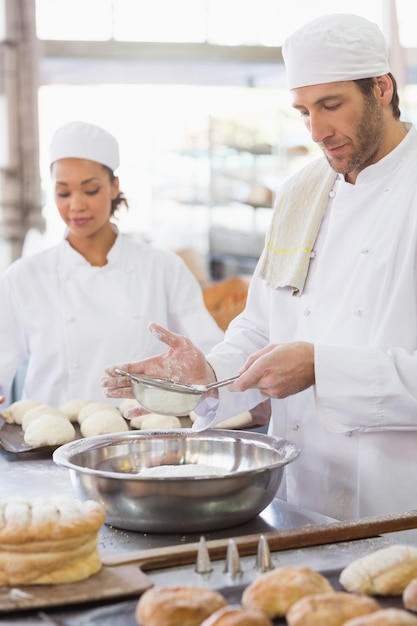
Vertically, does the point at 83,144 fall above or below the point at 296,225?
above

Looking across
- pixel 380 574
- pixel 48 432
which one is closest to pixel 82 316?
pixel 48 432

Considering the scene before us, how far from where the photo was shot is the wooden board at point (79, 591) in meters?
1.35

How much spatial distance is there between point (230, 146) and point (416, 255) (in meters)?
5.31

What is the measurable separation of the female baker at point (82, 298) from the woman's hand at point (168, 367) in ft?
3.98

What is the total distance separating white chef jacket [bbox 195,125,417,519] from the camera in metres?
2.02

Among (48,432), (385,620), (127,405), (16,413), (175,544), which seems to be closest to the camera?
(385,620)

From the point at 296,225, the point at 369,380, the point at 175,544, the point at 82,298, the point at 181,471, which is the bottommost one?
the point at 175,544

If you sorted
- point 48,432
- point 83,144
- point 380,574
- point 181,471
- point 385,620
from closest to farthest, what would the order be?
point 385,620, point 380,574, point 181,471, point 48,432, point 83,144

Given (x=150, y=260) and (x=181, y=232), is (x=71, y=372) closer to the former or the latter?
(x=150, y=260)

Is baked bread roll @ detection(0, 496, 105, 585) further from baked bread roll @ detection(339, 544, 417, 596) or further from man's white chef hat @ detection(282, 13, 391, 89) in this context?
man's white chef hat @ detection(282, 13, 391, 89)

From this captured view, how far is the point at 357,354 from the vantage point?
2014mm

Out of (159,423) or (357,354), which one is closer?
(357,354)

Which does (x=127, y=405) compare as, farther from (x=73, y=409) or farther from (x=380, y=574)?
(x=380, y=574)

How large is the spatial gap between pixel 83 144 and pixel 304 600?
97.5 inches
